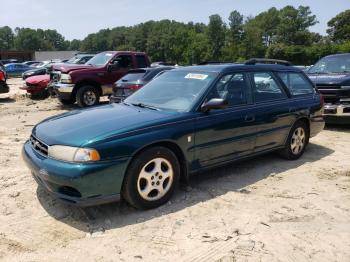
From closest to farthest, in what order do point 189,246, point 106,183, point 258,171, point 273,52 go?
point 189,246 < point 106,183 < point 258,171 < point 273,52

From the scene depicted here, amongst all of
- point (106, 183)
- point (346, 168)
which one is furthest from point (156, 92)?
point (346, 168)

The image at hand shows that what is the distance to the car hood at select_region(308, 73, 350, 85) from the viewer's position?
8484mm

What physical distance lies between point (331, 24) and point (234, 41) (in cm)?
2113

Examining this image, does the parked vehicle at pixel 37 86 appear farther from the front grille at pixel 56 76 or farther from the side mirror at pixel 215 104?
the side mirror at pixel 215 104

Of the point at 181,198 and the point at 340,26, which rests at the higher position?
the point at 340,26

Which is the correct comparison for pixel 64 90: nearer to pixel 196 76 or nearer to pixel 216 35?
pixel 196 76

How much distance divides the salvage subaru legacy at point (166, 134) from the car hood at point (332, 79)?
2.79 metres

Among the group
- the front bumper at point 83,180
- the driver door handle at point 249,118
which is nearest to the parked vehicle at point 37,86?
the driver door handle at point 249,118

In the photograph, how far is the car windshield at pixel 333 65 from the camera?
9516 millimetres

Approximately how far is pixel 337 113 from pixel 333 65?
2030 mm

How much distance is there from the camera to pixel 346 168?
19.3ft

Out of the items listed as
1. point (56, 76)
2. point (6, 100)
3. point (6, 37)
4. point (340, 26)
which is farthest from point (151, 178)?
point (6, 37)

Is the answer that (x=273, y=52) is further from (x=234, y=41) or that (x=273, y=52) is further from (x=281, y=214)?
(x=281, y=214)

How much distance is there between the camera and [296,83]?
631 cm
